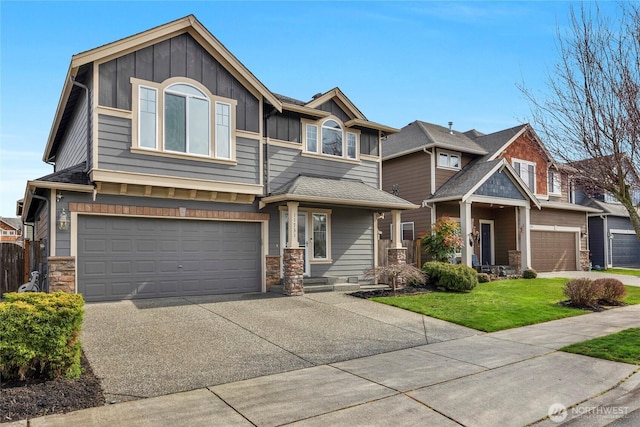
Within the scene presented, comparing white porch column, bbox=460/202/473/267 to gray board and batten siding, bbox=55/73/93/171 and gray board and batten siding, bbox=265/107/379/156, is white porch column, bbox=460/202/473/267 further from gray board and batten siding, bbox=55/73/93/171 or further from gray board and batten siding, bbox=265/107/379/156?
gray board and batten siding, bbox=55/73/93/171

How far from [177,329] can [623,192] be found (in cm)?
857

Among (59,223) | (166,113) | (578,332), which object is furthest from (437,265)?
(59,223)

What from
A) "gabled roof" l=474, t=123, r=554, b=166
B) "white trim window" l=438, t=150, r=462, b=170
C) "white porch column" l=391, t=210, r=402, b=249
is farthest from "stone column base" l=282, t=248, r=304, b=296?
"gabled roof" l=474, t=123, r=554, b=166

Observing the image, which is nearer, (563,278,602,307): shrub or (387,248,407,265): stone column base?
(563,278,602,307): shrub

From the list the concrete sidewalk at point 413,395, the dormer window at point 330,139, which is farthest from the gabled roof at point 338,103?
the concrete sidewalk at point 413,395

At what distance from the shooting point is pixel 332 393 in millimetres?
5207

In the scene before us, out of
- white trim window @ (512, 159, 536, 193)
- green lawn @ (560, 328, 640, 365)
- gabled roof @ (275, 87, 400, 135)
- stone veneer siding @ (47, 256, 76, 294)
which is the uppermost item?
gabled roof @ (275, 87, 400, 135)

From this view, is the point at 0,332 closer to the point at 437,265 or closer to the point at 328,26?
the point at 328,26

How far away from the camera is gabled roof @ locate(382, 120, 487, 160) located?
64.1ft

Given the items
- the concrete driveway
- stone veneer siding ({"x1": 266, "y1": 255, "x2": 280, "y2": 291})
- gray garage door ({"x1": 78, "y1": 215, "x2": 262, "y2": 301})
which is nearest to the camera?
the concrete driveway

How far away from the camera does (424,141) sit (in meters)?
19.7

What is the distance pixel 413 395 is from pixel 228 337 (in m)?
3.86

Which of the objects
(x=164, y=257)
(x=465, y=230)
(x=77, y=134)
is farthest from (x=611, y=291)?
(x=77, y=134)

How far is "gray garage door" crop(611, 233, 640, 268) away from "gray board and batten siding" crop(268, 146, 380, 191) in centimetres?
1882
